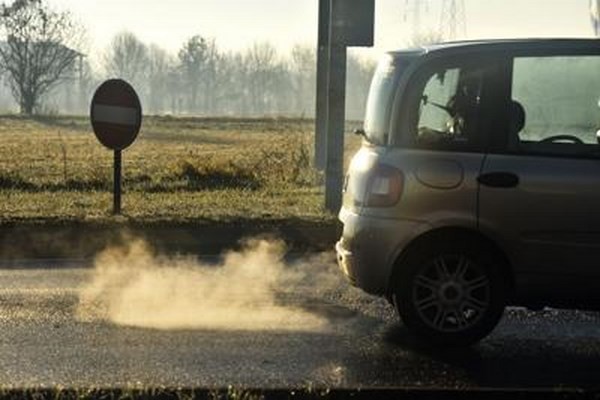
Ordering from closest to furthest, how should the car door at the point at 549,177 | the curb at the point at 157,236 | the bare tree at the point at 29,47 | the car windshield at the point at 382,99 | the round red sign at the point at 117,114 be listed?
the car door at the point at 549,177 < the car windshield at the point at 382,99 < the curb at the point at 157,236 < the round red sign at the point at 117,114 < the bare tree at the point at 29,47

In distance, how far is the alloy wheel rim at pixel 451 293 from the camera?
20.5ft

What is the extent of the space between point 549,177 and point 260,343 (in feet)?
6.85

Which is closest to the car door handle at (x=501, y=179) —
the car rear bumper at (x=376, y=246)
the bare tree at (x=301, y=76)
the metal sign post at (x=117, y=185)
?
the car rear bumper at (x=376, y=246)

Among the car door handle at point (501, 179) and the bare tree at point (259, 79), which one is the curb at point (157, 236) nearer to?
the car door handle at point (501, 179)

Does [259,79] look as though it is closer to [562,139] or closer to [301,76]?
[301,76]

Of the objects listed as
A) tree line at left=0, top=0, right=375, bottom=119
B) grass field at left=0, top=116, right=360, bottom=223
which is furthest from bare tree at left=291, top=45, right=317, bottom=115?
grass field at left=0, top=116, right=360, bottom=223

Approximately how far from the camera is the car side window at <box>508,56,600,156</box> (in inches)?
243

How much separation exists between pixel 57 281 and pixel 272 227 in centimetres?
314

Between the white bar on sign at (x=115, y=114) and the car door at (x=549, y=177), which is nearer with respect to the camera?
the car door at (x=549, y=177)

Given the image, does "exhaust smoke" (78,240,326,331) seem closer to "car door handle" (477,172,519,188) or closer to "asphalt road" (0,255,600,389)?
"asphalt road" (0,255,600,389)

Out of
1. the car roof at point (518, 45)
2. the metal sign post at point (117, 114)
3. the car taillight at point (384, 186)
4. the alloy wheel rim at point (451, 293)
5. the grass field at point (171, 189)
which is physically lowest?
the grass field at point (171, 189)

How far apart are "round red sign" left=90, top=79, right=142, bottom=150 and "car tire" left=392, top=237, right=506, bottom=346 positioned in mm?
6023

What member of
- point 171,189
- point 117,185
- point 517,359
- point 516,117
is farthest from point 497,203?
point 171,189

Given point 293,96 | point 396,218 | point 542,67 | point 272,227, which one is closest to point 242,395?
point 396,218
